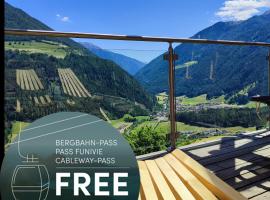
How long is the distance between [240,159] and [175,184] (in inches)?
38.5

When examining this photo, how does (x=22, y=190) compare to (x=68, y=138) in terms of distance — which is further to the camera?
(x=68, y=138)

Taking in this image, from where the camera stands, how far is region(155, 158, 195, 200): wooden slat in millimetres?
1841

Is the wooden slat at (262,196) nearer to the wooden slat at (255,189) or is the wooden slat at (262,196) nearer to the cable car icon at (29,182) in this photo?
the wooden slat at (255,189)

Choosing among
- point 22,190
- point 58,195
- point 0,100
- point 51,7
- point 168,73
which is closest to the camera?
point 0,100

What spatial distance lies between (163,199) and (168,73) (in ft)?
5.28

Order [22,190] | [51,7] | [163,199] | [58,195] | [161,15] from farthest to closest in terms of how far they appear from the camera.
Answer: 1. [51,7]
2. [161,15]
3. [163,199]
4. [58,195]
5. [22,190]

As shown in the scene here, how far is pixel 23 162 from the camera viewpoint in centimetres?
140

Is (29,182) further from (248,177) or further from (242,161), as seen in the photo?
(242,161)

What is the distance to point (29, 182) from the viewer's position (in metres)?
1.28

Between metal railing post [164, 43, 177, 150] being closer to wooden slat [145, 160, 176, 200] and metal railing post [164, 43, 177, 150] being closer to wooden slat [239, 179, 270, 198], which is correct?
wooden slat [145, 160, 176, 200]

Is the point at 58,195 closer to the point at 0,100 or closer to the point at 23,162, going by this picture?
the point at 23,162

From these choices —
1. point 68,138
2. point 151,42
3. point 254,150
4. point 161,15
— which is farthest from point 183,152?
point 161,15

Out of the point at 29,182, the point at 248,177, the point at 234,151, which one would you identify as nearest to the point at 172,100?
the point at 234,151

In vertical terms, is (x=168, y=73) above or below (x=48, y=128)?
above
